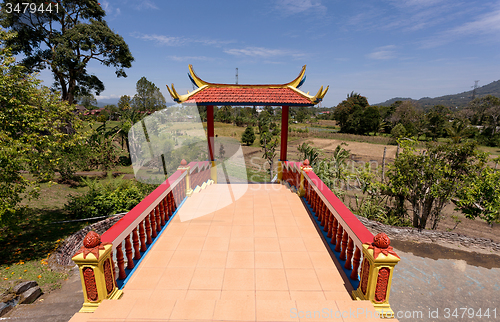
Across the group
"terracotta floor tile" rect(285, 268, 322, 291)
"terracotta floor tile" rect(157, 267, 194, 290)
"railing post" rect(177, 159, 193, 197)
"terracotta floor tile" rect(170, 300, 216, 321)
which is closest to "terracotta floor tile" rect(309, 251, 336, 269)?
"terracotta floor tile" rect(285, 268, 322, 291)

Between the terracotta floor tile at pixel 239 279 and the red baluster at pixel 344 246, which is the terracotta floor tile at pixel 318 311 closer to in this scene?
the terracotta floor tile at pixel 239 279

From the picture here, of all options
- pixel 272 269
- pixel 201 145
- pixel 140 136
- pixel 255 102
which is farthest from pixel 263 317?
pixel 140 136

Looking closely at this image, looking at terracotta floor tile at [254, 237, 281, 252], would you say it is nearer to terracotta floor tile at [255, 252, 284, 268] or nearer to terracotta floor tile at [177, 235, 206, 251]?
terracotta floor tile at [255, 252, 284, 268]

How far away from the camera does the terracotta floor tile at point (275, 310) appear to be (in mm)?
2998

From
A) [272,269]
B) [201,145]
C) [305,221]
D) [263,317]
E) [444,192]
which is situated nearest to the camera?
[263,317]

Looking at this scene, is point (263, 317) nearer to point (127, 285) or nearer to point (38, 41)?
point (127, 285)

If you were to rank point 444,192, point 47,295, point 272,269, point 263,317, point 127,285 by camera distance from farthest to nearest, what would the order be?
1. point 444,192
2. point 47,295
3. point 272,269
4. point 127,285
5. point 263,317

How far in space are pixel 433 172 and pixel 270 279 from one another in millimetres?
11475

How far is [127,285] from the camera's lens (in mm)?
3959

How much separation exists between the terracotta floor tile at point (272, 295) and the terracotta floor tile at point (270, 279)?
7 cm

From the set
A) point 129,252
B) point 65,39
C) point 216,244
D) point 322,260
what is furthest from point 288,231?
point 65,39

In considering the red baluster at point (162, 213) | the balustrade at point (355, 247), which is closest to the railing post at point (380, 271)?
the balustrade at point (355, 247)

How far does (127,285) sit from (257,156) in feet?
106

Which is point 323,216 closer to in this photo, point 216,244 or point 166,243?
point 216,244
